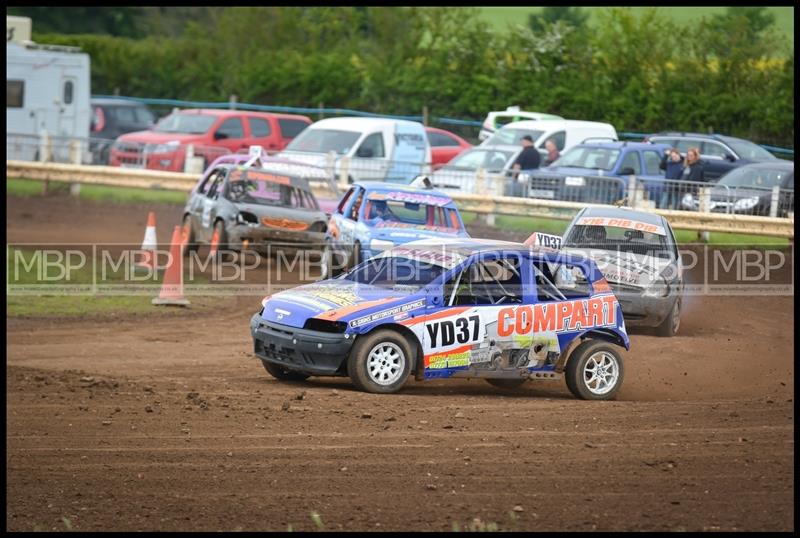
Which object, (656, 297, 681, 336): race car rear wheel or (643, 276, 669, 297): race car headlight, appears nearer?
(643, 276, 669, 297): race car headlight

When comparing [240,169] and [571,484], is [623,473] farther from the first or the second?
[240,169]

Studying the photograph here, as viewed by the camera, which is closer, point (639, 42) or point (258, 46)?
point (639, 42)

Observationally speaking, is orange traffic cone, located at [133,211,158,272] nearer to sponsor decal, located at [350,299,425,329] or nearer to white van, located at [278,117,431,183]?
white van, located at [278,117,431,183]

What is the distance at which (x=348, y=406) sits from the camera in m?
11.1

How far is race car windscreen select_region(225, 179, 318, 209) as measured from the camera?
21.0 metres

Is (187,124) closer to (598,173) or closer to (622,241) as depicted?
(598,173)

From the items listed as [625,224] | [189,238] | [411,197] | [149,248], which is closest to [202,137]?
[189,238]

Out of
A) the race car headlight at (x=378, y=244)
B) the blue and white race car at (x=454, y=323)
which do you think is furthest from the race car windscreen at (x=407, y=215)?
the blue and white race car at (x=454, y=323)

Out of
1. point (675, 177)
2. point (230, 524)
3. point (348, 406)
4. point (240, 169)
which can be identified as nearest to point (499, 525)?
point (230, 524)

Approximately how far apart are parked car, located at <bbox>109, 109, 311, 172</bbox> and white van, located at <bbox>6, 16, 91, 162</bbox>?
3704mm

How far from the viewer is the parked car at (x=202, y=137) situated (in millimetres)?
30438

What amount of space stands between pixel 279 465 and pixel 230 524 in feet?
4.49

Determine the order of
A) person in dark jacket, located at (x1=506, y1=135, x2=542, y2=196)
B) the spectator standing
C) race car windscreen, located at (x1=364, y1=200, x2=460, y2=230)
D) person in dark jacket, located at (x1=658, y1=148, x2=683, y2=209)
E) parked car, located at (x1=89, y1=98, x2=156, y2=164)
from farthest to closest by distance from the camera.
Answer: parked car, located at (x1=89, y1=98, x2=156, y2=164) < the spectator standing < person in dark jacket, located at (x1=506, y1=135, x2=542, y2=196) < person in dark jacket, located at (x1=658, y1=148, x2=683, y2=209) < race car windscreen, located at (x1=364, y1=200, x2=460, y2=230)

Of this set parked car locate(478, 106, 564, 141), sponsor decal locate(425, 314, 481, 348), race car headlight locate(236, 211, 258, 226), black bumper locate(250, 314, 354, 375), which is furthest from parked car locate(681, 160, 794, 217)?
black bumper locate(250, 314, 354, 375)
